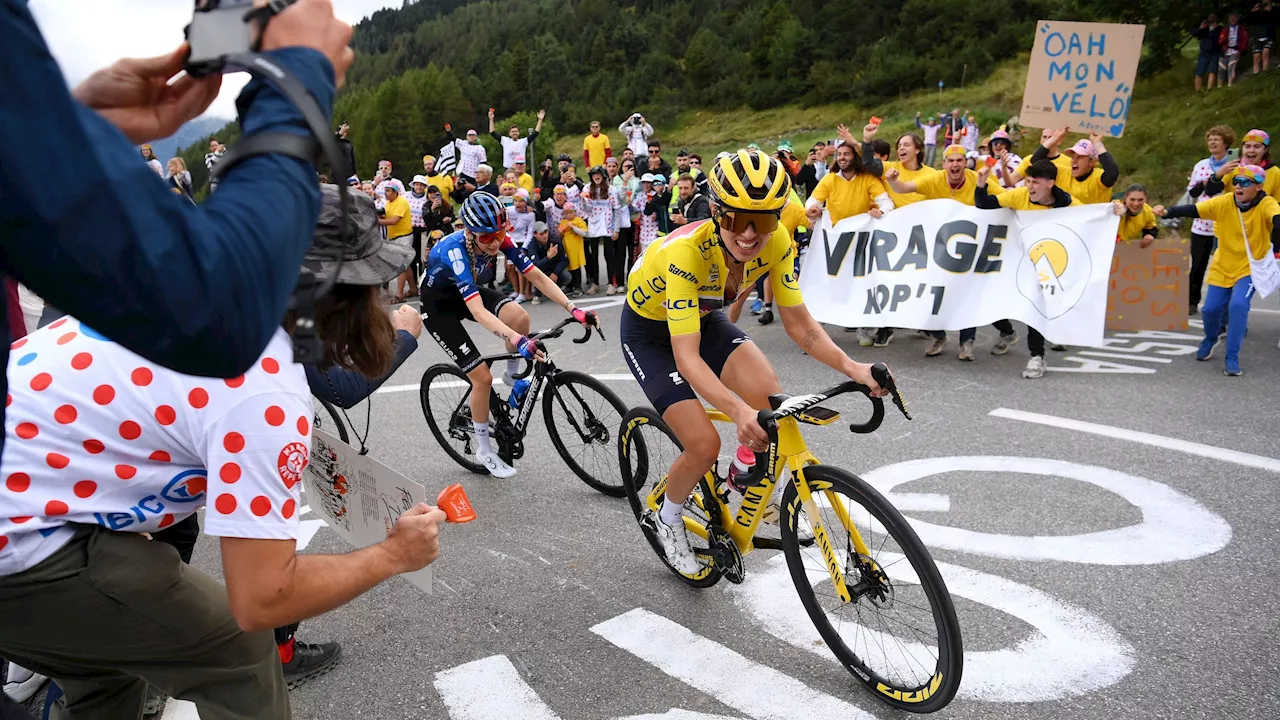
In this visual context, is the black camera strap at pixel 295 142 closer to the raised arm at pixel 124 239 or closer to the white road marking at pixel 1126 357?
the raised arm at pixel 124 239

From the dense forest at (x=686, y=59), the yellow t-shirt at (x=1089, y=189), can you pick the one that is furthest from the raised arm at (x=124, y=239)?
the dense forest at (x=686, y=59)

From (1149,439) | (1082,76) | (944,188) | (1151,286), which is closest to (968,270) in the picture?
(944,188)

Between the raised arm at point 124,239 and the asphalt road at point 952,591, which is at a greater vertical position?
the raised arm at point 124,239

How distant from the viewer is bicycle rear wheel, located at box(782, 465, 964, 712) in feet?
9.86

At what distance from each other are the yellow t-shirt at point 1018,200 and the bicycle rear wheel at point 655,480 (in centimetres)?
551

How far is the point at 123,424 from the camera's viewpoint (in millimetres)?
1846

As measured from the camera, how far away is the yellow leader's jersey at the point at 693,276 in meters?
3.72

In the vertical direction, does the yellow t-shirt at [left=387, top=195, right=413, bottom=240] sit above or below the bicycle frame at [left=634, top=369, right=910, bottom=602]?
below

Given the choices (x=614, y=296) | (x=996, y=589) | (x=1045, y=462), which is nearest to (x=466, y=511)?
(x=996, y=589)

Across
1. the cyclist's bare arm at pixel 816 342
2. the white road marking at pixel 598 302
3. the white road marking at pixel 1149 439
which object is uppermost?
the cyclist's bare arm at pixel 816 342

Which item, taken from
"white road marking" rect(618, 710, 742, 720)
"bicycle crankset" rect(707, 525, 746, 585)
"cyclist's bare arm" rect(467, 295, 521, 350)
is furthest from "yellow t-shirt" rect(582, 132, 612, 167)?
"white road marking" rect(618, 710, 742, 720)

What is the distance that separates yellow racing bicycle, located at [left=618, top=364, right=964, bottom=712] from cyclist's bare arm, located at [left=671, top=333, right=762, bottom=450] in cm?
7

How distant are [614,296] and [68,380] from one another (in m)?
12.7

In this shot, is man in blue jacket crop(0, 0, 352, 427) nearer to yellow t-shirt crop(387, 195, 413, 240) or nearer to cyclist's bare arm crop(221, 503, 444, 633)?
cyclist's bare arm crop(221, 503, 444, 633)
